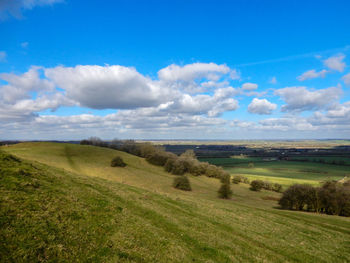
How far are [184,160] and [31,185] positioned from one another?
8171cm

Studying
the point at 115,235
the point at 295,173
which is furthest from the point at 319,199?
the point at 295,173

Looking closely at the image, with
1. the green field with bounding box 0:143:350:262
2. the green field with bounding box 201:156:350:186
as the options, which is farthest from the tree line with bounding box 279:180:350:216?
the green field with bounding box 201:156:350:186

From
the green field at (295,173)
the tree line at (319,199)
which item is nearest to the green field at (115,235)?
the tree line at (319,199)

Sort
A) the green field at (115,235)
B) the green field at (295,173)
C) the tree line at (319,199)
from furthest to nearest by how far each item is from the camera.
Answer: the green field at (295,173) → the tree line at (319,199) → the green field at (115,235)

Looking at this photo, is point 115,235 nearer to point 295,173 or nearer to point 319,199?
point 319,199

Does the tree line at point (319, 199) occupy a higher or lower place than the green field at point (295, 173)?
higher

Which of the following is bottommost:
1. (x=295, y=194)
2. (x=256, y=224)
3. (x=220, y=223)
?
(x=295, y=194)

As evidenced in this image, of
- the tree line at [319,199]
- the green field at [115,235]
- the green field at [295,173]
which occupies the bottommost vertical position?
the green field at [295,173]

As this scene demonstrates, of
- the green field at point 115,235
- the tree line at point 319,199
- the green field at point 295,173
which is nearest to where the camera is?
the green field at point 115,235

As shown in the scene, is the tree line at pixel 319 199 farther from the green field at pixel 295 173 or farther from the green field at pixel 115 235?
the green field at pixel 295 173

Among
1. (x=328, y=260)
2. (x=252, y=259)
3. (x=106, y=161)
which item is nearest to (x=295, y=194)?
(x=328, y=260)

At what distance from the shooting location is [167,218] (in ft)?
56.7

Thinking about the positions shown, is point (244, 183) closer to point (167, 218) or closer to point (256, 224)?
point (256, 224)

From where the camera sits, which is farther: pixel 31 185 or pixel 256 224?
pixel 256 224
